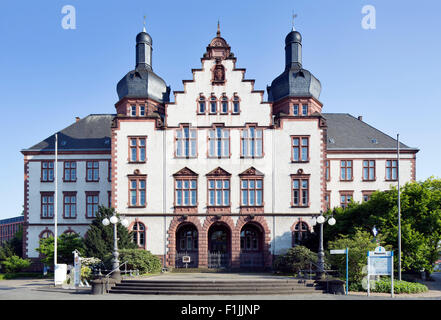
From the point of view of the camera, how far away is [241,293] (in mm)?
22391

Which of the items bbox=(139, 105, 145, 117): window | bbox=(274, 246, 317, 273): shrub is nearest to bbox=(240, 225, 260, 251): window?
bbox=(274, 246, 317, 273): shrub

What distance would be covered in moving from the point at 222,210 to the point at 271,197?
4.50 meters

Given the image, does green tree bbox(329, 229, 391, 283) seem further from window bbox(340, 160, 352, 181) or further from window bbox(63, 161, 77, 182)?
window bbox(63, 161, 77, 182)

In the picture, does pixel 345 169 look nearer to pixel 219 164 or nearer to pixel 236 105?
pixel 236 105

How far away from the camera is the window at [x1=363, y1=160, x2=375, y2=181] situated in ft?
141

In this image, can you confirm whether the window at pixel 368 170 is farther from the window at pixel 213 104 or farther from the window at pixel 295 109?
the window at pixel 213 104

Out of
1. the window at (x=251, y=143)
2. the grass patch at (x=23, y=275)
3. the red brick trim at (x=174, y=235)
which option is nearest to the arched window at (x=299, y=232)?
the window at (x=251, y=143)

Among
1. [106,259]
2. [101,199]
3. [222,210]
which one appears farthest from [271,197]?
[101,199]

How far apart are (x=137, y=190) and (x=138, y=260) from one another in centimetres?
825

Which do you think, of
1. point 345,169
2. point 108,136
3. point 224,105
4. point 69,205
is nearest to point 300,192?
point 345,169

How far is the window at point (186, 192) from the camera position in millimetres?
36750

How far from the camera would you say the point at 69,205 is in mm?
42625

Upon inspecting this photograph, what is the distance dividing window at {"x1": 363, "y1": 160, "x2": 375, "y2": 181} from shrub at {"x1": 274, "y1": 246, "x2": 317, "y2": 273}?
49.2 ft
